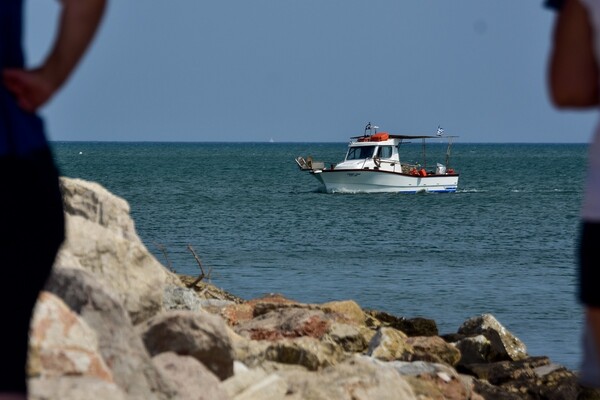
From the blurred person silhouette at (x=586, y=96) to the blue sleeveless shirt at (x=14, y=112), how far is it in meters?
0.93

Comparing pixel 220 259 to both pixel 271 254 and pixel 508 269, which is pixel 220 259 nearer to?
pixel 271 254

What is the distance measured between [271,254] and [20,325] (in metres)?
28.1

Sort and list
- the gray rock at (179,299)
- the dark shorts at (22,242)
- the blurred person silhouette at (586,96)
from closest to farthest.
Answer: the blurred person silhouette at (586,96)
the dark shorts at (22,242)
the gray rock at (179,299)

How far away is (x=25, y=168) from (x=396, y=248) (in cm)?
3093

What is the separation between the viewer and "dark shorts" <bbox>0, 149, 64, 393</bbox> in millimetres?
2275

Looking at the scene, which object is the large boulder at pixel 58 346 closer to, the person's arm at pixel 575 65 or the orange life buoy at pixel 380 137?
the person's arm at pixel 575 65

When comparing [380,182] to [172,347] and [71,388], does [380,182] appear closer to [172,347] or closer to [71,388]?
[172,347]

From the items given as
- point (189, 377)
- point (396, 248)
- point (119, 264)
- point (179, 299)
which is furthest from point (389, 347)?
point (396, 248)

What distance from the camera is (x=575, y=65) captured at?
6.89 ft

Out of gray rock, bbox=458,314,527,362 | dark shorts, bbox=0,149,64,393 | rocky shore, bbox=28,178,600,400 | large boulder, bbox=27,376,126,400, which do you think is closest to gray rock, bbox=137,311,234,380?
rocky shore, bbox=28,178,600,400

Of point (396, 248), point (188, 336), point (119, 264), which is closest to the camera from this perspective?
point (188, 336)

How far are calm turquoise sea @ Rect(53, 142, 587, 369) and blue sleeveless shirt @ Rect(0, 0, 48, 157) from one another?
43.5 feet

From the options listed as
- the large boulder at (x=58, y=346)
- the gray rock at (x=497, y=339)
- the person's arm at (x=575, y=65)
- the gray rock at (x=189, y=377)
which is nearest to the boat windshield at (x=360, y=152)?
the gray rock at (x=497, y=339)

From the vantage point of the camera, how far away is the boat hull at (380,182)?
2095 inches
